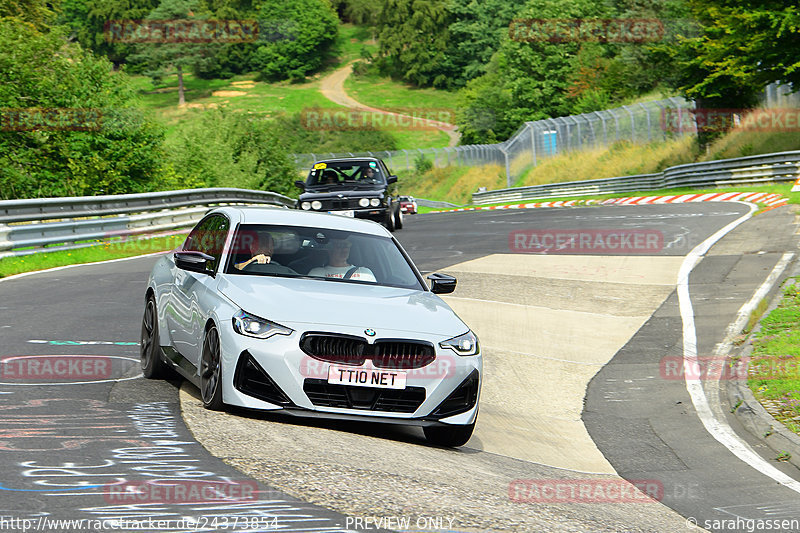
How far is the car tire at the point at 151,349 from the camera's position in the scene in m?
8.73

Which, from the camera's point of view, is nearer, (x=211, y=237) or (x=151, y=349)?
(x=151, y=349)

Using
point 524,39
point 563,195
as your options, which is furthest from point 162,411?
point 524,39

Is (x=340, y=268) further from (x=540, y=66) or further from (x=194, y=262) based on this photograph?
(x=540, y=66)

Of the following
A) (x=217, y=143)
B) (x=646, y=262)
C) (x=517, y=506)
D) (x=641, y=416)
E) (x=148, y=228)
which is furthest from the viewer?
(x=217, y=143)

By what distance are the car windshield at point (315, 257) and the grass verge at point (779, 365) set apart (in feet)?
11.3

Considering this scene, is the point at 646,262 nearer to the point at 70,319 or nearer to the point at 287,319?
the point at 70,319

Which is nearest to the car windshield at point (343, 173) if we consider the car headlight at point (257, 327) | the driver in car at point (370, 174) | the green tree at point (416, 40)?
the driver in car at point (370, 174)


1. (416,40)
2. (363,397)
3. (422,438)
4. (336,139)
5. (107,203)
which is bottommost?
(336,139)

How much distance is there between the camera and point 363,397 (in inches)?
277

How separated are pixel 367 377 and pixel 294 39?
169319 mm

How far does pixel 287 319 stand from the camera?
7.03 m

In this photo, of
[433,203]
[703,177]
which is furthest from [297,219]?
[433,203]

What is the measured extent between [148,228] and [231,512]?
776 inches

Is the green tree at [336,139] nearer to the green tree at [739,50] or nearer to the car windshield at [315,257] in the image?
the green tree at [739,50]
